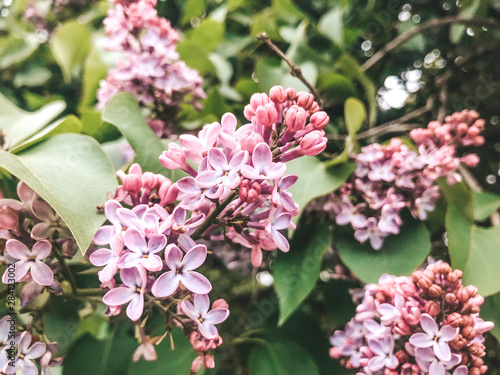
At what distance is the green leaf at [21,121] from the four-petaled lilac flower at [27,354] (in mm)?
463

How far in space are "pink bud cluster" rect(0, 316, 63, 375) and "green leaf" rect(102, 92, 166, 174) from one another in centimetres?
39

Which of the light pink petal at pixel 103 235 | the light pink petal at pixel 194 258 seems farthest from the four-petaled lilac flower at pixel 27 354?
the light pink petal at pixel 194 258

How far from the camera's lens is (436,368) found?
73 centimetres

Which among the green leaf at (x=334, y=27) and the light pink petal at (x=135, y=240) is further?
the green leaf at (x=334, y=27)

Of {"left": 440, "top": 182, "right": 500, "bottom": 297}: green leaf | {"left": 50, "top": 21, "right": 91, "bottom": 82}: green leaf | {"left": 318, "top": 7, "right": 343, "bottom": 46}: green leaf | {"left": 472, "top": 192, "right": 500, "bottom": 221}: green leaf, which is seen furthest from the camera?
{"left": 50, "top": 21, "right": 91, "bottom": 82}: green leaf

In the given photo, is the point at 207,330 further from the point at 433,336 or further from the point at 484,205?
the point at 484,205

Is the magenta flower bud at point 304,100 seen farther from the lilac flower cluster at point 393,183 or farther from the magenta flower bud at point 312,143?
the lilac flower cluster at point 393,183

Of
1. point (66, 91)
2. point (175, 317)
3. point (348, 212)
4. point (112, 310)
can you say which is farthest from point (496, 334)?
point (66, 91)

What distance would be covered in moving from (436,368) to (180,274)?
0.47 metres

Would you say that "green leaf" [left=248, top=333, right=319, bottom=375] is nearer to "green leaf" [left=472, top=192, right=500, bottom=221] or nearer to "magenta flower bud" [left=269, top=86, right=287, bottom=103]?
"green leaf" [left=472, top=192, right=500, bottom=221]

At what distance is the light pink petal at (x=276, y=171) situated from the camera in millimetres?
633

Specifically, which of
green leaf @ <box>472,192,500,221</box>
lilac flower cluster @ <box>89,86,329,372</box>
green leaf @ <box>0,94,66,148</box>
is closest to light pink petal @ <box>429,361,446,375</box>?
lilac flower cluster @ <box>89,86,329,372</box>

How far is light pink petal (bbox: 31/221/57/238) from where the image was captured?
736 millimetres

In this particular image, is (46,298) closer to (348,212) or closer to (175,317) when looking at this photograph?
(175,317)
